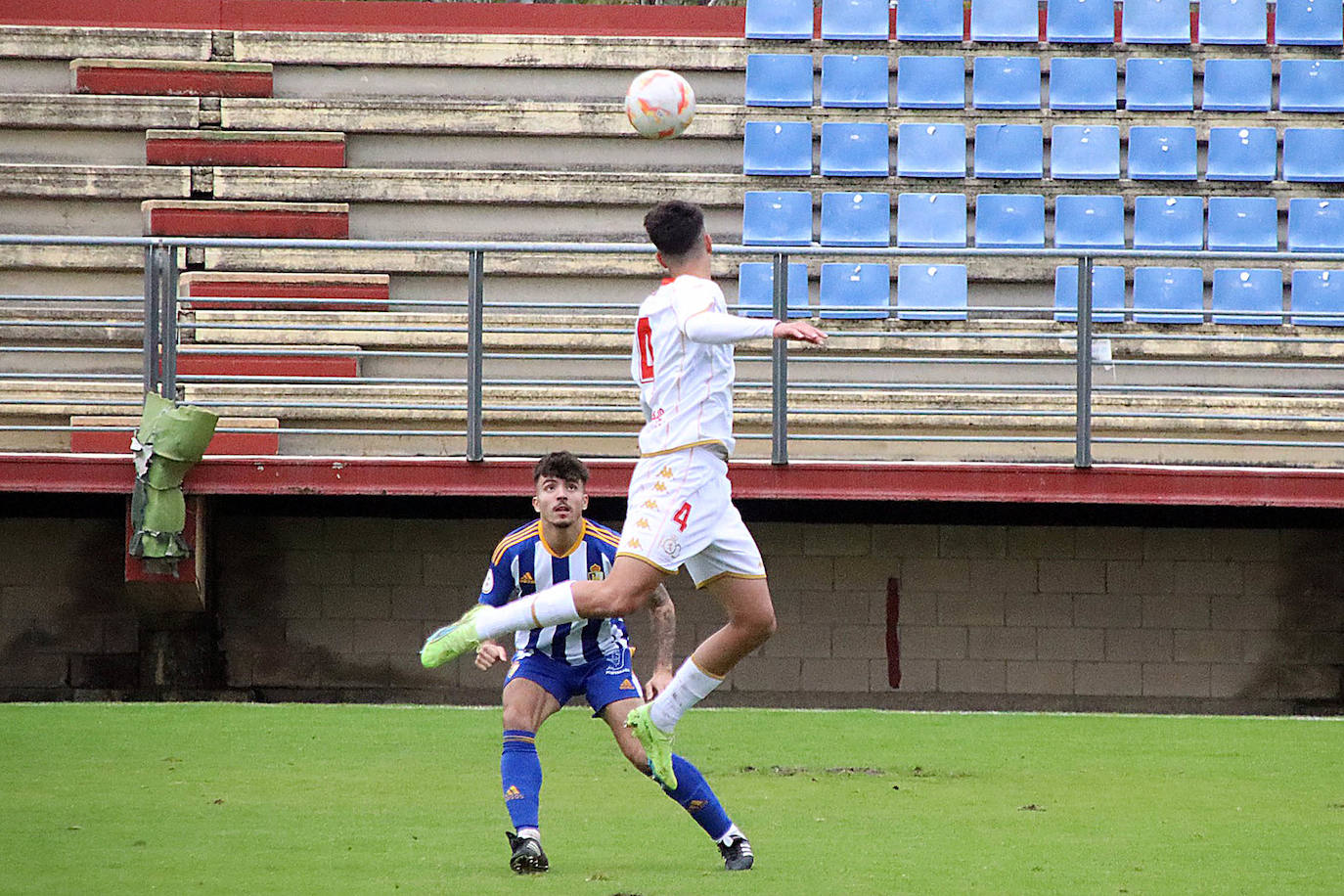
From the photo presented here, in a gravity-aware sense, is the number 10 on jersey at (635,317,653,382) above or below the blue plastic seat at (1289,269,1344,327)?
below

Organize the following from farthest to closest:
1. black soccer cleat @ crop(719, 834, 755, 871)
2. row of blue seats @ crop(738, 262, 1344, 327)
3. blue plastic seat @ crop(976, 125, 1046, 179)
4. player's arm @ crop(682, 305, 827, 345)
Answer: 1. blue plastic seat @ crop(976, 125, 1046, 179)
2. row of blue seats @ crop(738, 262, 1344, 327)
3. black soccer cleat @ crop(719, 834, 755, 871)
4. player's arm @ crop(682, 305, 827, 345)

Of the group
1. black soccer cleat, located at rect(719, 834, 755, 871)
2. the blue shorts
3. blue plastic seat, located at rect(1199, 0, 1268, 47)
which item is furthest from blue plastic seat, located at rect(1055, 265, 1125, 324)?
black soccer cleat, located at rect(719, 834, 755, 871)

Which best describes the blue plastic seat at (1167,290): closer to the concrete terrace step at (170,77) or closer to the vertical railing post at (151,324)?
the concrete terrace step at (170,77)

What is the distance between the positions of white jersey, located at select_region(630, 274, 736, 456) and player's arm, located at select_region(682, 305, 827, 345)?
0.42ft

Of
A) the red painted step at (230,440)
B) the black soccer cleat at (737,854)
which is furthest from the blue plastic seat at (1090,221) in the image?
the black soccer cleat at (737,854)

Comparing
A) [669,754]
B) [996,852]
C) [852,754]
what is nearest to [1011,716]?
[852,754]

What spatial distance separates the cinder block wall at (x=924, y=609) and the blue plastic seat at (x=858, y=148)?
3952 mm

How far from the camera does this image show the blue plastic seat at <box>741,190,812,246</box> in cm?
1382

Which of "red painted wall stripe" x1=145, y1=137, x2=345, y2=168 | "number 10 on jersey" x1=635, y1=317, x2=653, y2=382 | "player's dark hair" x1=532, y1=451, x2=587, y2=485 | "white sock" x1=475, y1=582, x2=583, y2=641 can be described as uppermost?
"red painted wall stripe" x1=145, y1=137, x2=345, y2=168

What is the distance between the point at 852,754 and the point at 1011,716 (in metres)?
1.75

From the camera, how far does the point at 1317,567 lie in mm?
11508

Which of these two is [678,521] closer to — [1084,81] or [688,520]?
[688,520]

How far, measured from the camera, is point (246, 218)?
44.4 feet

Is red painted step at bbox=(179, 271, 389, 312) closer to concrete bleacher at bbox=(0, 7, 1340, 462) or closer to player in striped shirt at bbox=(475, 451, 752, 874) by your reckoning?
concrete bleacher at bbox=(0, 7, 1340, 462)
